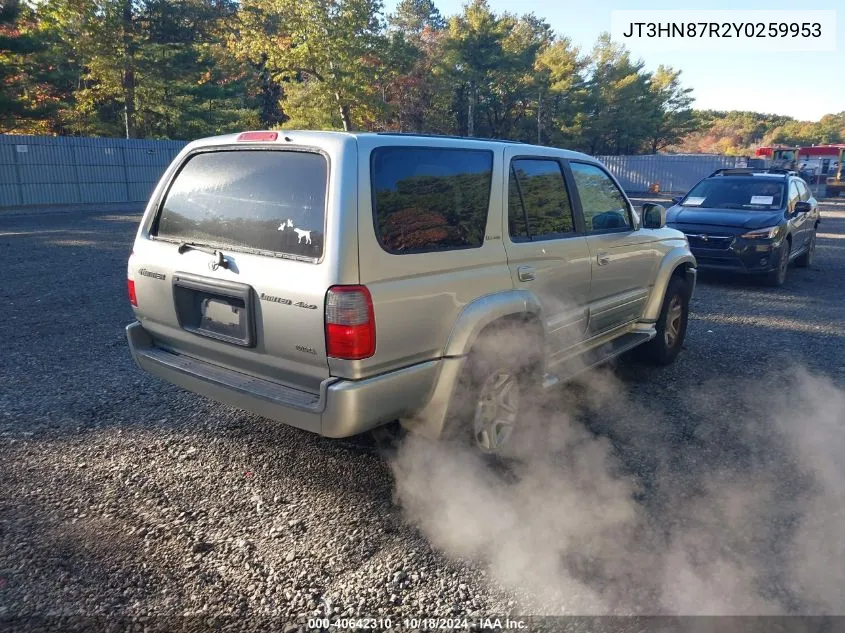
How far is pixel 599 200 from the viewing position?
4613 millimetres

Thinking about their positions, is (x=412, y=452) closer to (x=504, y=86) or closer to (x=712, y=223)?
(x=712, y=223)

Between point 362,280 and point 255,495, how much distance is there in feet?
4.66

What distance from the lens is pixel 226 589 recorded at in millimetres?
2627

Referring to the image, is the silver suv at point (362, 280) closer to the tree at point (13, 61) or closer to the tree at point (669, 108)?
the tree at point (13, 61)

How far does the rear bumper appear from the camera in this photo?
2.85m

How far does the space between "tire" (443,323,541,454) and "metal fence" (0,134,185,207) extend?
74.5ft

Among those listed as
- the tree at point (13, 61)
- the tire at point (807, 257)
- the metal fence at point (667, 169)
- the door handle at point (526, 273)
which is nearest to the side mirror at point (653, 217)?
the door handle at point (526, 273)

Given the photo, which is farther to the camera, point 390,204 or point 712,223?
point 712,223

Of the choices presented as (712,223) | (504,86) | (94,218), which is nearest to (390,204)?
(712,223)

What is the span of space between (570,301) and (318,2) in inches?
1216

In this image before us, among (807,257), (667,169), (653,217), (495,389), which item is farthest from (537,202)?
(667,169)

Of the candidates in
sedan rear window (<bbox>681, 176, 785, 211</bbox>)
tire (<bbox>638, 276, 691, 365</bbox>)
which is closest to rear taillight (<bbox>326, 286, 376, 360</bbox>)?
tire (<bbox>638, 276, 691, 365</bbox>)

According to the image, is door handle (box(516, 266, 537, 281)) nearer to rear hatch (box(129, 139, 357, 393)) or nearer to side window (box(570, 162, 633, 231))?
side window (box(570, 162, 633, 231))

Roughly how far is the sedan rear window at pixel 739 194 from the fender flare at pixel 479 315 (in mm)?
7822
